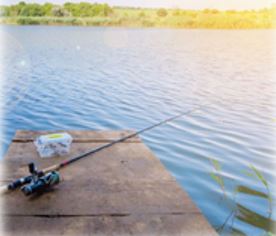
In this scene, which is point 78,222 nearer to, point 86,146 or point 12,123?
point 86,146

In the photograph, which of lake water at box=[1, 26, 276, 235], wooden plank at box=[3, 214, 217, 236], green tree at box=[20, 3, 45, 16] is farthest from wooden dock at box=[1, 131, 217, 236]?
green tree at box=[20, 3, 45, 16]

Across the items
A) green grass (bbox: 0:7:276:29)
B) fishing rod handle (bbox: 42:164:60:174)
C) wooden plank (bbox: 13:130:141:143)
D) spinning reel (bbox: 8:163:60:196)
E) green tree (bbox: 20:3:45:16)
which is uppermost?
green tree (bbox: 20:3:45:16)

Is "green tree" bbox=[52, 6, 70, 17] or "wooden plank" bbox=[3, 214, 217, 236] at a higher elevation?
"green tree" bbox=[52, 6, 70, 17]

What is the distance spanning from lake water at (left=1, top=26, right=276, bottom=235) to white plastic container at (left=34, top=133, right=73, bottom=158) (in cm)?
113

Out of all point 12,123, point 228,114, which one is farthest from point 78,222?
point 228,114

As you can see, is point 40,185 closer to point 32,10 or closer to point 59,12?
point 32,10

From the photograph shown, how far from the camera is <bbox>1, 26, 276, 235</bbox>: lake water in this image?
3.99 meters

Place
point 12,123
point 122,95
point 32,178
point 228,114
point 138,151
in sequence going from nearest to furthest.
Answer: point 32,178 → point 138,151 → point 12,123 → point 228,114 → point 122,95

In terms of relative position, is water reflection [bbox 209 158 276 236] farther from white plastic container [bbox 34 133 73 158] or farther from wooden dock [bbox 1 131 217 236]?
white plastic container [bbox 34 133 73 158]

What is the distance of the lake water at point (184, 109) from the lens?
3.99m

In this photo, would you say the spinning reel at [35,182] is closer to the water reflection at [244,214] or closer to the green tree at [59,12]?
the water reflection at [244,214]

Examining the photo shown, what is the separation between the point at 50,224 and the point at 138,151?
1.31 metres

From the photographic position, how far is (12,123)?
6.84 m

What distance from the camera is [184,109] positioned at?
25.5 feet
